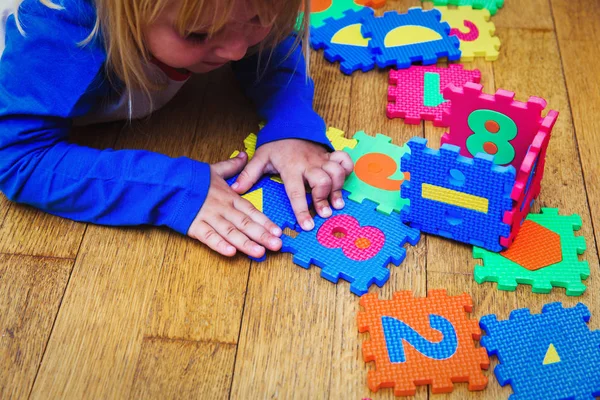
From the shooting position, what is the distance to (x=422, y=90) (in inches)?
52.8

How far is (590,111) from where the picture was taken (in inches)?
52.1

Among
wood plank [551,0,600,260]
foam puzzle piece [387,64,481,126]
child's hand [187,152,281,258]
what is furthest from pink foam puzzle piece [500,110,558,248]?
child's hand [187,152,281,258]

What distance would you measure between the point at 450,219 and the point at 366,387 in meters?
0.30

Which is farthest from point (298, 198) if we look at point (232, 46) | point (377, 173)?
point (232, 46)

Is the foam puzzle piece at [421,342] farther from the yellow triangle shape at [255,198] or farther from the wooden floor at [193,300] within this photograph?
the yellow triangle shape at [255,198]

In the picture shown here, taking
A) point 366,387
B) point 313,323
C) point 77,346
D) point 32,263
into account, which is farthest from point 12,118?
point 366,387

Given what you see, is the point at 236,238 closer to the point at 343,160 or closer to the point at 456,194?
the point at 343,160

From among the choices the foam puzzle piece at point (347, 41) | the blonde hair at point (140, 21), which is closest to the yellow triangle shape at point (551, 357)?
the blonde hair at point (140, 21)

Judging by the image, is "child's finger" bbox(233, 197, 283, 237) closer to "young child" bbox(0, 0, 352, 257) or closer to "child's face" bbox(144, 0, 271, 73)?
"young child" bbox(0, 0, 352, 257)

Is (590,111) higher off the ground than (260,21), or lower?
lower

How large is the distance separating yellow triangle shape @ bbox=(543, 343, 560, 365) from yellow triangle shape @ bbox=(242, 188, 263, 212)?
49cm

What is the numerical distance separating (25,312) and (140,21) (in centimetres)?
45

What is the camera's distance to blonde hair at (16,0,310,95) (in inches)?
36.1

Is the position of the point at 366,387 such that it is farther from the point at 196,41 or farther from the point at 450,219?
the point at 196,41
